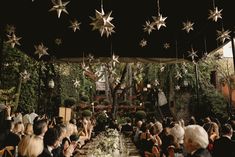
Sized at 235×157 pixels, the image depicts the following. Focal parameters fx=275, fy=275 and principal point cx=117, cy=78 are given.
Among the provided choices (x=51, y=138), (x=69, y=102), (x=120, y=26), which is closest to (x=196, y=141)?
(x=51, y=138)

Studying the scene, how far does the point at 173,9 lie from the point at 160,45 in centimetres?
218

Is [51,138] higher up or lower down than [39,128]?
lower down

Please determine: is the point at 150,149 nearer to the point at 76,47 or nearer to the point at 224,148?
the point at 224,148

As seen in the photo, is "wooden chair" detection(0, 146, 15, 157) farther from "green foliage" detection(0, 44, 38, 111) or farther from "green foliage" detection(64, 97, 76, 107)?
"green foliage" detection(64, 97, 76, 107)

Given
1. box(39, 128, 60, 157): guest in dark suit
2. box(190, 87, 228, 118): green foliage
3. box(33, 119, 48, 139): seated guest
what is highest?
box(190, 87, 228, 118): green foliage

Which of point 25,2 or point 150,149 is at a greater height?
point 25,2

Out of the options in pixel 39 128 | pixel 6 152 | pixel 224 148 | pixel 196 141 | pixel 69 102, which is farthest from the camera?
pixel 69 102

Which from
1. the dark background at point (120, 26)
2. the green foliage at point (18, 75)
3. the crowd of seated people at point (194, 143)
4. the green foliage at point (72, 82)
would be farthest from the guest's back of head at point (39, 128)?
the green foliage at point (72, 82)

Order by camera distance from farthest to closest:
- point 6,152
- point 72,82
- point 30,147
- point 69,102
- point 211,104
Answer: point 72,82 → point 69,102 → point 211,104 → point 6,152 → point 30,147

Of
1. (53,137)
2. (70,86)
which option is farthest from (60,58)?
(70,86)

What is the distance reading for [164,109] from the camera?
58.5 ft

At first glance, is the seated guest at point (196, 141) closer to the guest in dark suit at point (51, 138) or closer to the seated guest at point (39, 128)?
the guest in dark suit at point (51, 138)

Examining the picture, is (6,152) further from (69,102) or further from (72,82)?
(72,82)

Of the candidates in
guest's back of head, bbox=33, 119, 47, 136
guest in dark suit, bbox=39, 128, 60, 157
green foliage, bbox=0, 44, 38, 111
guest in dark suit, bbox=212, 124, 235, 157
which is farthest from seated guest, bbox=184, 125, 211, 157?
green foliage, bbox=0, 44, 38, 111
